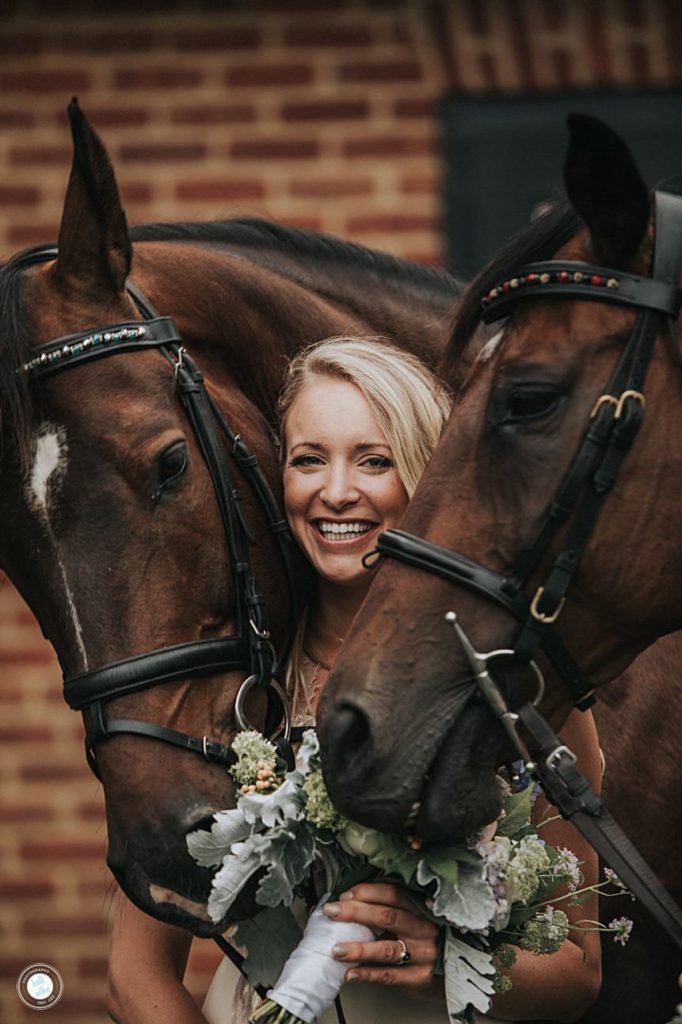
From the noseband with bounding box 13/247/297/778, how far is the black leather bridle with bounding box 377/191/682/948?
52 cm

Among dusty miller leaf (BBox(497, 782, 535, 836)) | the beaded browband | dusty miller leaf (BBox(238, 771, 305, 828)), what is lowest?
dusty miller leaf (BBox(497, 782, 535, 836))

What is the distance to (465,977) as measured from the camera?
2.31 m

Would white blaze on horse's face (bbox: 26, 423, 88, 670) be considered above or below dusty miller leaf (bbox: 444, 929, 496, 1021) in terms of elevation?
above

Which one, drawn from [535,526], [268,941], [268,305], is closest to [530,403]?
[535,526]

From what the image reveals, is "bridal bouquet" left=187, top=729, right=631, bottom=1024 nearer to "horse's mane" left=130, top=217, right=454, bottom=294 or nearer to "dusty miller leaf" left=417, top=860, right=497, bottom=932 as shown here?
"dusty miller leaf" left=417, top=860, right=497, bottom=932

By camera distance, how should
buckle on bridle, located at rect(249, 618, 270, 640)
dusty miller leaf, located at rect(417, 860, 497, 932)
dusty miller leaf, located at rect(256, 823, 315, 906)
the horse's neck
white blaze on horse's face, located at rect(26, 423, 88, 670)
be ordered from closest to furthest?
dusty miller leaf, located at rect(417, 860, 497, 932), dusty miller leaf, located at rect(256, 823, 315, 906), white blaze on horse's face, located at rect(26, 423, 88, 670), buckle on bridle, located at rect(249, 618, 270, 640), the horse's neck

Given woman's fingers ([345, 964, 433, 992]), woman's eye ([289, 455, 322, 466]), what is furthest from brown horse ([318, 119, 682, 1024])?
woman's eye ([289, 455, 322, 466])

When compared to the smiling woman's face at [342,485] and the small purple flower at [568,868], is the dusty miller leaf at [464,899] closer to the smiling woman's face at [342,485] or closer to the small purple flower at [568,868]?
the small purple flower at [568,868]

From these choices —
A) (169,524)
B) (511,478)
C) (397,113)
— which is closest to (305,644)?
(169,524)

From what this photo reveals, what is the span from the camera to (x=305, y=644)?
9.75ft

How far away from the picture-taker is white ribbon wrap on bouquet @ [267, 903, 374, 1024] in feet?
7.48

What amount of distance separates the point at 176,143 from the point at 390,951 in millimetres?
3426

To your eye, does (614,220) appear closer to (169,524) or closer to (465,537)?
(465,537)

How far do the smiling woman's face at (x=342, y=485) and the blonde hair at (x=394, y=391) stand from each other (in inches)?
0.9
